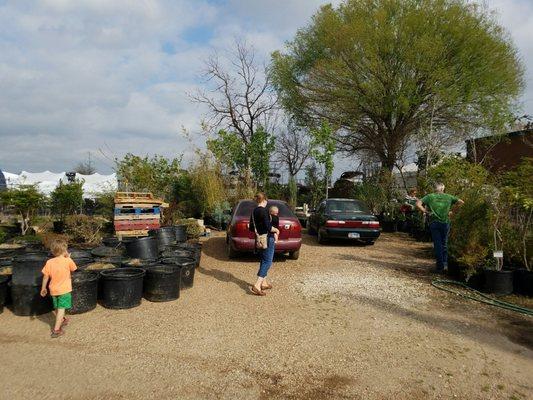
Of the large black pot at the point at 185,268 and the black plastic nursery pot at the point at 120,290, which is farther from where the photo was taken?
the large black pot at the point at 185,268

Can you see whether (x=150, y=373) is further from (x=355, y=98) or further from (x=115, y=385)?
(x=355, y=98)

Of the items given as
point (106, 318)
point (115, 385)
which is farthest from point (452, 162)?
point (115, 385)

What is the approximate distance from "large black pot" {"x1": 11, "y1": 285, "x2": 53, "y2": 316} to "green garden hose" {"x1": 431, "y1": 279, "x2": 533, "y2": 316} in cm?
624

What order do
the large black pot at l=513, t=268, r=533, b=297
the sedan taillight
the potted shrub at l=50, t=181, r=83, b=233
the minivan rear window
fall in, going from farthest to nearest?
the potted shrub at l=50, t=181, r=83, b=233 < the sedan taillight < the minivan rear window < the large black pot at l=513, t=268, r=533, b=297

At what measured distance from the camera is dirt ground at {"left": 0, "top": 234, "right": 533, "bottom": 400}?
368 centimetres

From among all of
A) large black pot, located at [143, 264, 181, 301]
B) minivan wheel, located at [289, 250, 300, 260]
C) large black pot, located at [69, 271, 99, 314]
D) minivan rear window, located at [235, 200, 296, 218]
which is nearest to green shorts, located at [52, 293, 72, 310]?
large black pot, located at [69, 271, 99, 314]

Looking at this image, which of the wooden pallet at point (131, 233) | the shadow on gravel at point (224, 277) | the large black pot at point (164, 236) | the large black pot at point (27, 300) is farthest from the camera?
the wooden pallet at point (131, 233)

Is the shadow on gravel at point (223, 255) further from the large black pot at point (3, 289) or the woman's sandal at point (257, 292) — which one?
the large black pot at point (3, 289)

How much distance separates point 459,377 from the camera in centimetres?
391

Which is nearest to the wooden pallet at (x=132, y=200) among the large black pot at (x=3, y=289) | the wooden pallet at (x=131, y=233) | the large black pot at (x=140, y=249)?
the wooden pallet at (x=131, y=233)

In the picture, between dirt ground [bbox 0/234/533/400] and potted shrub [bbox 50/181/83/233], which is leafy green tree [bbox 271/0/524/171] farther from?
dirt ground [bbox 0/234/533/400]

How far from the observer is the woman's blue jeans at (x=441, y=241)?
26.7ft

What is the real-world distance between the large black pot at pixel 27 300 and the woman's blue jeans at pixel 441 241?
6.95m

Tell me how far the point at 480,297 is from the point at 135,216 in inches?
338
